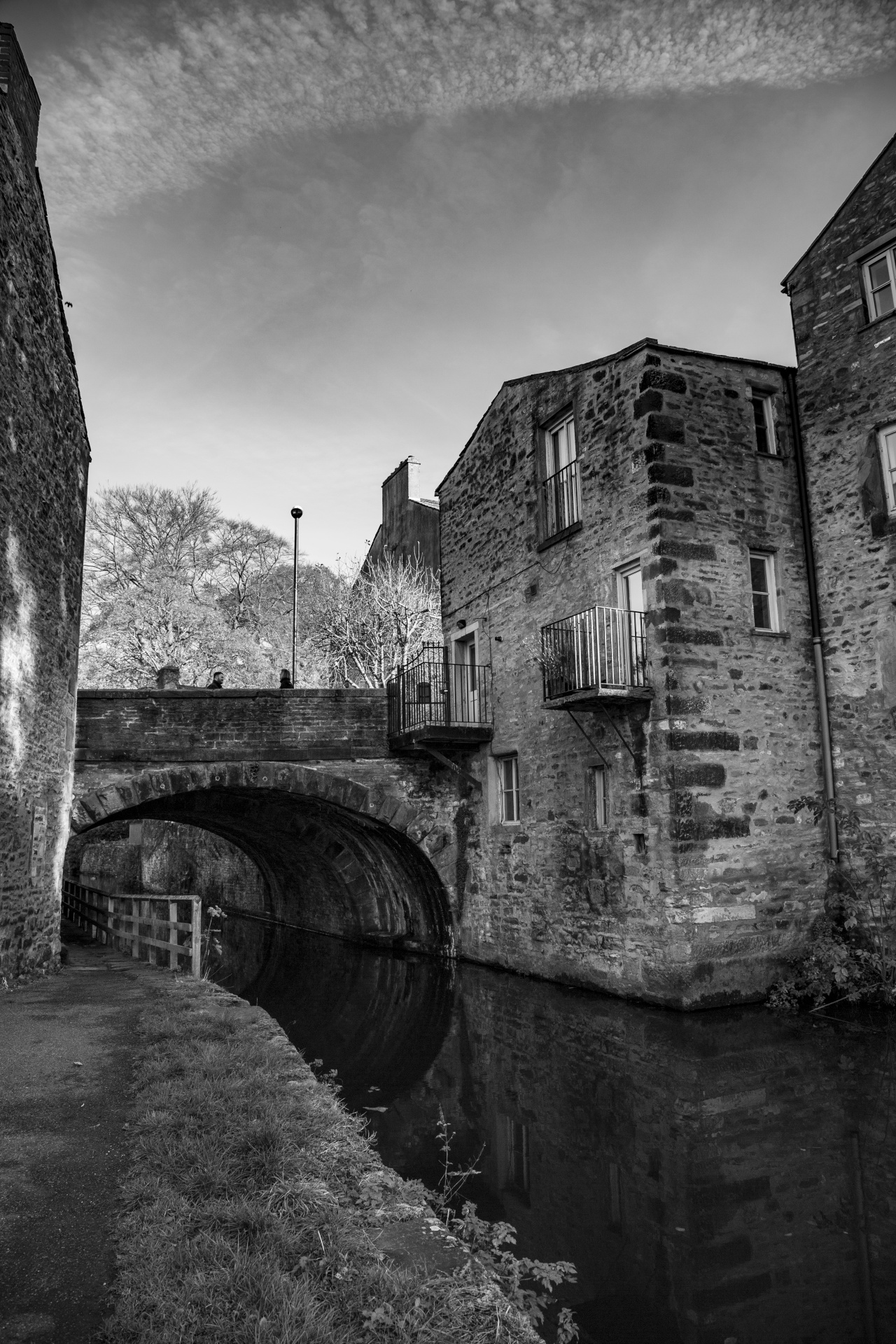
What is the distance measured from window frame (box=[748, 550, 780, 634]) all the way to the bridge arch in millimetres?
6112

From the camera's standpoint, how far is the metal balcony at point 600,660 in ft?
33.1

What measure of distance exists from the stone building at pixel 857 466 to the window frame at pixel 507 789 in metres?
4.42

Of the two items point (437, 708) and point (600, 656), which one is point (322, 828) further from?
point (600, 656)

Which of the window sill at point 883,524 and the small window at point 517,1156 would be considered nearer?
the small window at point 517,1156

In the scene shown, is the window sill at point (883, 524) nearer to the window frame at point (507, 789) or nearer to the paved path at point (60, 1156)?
the window frame at point (507, 789)

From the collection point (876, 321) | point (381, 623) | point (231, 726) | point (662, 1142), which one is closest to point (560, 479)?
point (876, 321)

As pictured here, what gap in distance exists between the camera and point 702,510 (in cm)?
1049

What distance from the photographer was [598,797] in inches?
442

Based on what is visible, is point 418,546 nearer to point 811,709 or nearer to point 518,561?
point 518,561

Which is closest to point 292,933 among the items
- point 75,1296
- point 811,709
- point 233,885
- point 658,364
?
point 233,885

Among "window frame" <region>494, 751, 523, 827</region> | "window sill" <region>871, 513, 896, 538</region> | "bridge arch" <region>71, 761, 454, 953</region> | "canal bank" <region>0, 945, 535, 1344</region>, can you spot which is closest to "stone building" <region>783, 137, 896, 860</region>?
"window sill" <region>871, 513, 896, 538</region>

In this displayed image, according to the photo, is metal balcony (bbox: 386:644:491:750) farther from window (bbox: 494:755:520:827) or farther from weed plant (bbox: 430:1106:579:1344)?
weed plant (bbox: 430:1106:579:1344)

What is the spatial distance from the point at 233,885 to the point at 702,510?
1963 cm

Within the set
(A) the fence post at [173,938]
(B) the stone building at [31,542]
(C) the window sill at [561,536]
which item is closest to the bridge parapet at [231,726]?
(B) the stone building at [31,542]
